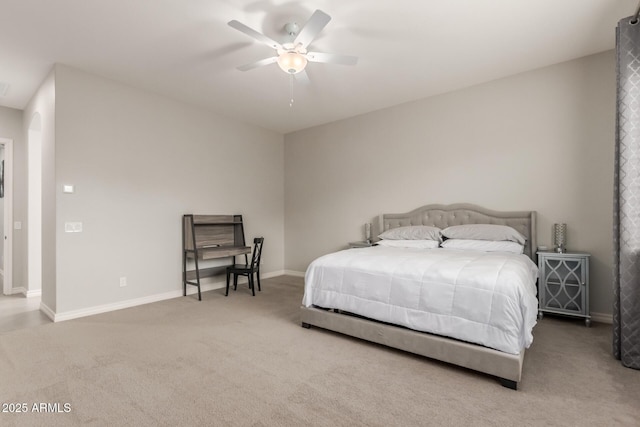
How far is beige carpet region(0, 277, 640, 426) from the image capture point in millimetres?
1787

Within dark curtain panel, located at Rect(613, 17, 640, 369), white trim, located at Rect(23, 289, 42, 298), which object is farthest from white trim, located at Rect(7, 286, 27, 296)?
dark curtain panel, located at Rect(613, 17, 640, 369)

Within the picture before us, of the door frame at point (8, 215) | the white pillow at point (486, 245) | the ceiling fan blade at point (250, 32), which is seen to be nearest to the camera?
the ceiling fan blade at point (250, 32)

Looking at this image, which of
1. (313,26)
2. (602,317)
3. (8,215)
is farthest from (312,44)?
(8,215)

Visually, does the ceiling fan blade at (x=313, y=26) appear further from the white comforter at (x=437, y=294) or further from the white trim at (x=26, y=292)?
the white trim at (x=26, y=292)

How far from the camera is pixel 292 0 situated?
8.26 ft

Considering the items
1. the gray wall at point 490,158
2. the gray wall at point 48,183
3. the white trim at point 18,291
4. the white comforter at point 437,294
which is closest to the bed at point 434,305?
the white comforter at point 437,294

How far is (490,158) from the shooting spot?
4.07 metres

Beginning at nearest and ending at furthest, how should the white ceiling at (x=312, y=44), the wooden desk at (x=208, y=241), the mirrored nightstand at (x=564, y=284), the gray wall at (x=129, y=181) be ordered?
the white ceiling at (x=312, y=44) < the mirrored nightstand at (x=564, y=284) < the gray wall at (x=129, y=181) < the wooden desk at (x=208, y=241)

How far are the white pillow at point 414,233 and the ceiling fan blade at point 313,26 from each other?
104 inches

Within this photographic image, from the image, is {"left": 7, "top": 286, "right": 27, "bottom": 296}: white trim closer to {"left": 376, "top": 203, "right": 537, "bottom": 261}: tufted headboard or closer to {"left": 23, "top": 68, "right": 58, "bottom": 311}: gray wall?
{"left": 23, "top": 68, "right": 58, "bottom": 311}: gray wall

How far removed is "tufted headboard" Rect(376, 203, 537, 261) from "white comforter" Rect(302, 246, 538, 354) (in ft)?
4.43

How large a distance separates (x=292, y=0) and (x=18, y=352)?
3.66 m

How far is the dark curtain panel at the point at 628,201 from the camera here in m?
2.32

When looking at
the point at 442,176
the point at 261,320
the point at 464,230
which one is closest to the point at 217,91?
the point at 261,320
